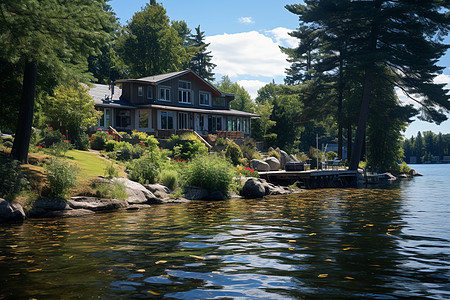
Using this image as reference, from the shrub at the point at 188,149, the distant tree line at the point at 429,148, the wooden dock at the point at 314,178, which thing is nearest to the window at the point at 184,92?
the shrub at the point at 188,149

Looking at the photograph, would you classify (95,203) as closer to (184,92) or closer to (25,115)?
(25,115)

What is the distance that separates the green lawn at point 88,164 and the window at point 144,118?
17912 millimetres

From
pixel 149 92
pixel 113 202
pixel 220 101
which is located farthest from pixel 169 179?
pixel 220 101

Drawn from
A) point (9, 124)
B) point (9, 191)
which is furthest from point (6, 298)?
point (9, 124)

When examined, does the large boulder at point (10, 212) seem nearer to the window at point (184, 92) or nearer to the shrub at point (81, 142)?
the shrub at point (81, 142)

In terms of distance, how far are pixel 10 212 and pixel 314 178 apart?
991 inches

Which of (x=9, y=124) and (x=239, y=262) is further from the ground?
(x=9, y=124)

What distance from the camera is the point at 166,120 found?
158ft

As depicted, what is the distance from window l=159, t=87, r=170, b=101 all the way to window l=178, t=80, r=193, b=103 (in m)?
1.86

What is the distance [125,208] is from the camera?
753 inches

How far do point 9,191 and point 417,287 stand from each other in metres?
14.6

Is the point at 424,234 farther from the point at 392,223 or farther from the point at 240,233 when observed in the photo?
the point at 240,233

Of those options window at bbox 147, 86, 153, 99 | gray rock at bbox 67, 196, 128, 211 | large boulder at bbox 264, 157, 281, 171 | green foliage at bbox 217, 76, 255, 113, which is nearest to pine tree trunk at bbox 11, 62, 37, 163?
gray rock at bbox 67, 196, 128, 211

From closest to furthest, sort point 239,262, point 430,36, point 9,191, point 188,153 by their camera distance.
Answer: point 239,262 < point 9,191 < point 188,153 < point 430,36
